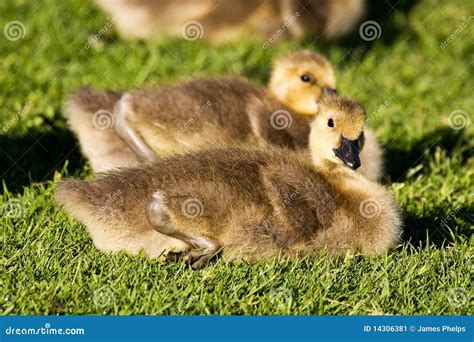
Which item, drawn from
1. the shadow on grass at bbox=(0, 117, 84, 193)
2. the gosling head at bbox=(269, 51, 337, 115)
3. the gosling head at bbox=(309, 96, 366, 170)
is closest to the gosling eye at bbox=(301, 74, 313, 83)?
the gosling head at bbox=(269, 51, 337, 115)

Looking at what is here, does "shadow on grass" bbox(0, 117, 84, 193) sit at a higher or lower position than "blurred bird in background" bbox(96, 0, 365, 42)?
lower

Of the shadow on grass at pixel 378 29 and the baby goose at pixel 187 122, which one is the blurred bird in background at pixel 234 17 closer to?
the shadow on grass at pixel 378 29

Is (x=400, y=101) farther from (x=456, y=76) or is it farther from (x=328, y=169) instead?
(x=328, y=169)

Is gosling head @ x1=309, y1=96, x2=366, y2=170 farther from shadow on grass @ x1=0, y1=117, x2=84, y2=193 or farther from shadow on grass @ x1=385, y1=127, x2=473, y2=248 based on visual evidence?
shadow on grass @ x1=0, y1=117, x2=84, y2=193

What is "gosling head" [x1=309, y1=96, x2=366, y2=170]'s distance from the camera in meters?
3.87

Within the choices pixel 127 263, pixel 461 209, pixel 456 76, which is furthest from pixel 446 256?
pixel 456 76

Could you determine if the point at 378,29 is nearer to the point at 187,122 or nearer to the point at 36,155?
the point at 187,122

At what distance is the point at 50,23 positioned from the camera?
6.85 metres

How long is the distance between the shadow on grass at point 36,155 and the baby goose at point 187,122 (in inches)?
8.3

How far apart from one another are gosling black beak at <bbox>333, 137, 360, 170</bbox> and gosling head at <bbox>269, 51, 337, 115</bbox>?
118 cm

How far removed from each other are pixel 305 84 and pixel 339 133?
122cm

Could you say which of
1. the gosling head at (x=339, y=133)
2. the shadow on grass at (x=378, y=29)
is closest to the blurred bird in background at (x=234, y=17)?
the shadow on grass at (x=378, y=29)

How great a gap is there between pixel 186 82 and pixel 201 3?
2.71 meters

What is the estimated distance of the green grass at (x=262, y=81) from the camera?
A: 3305mm
